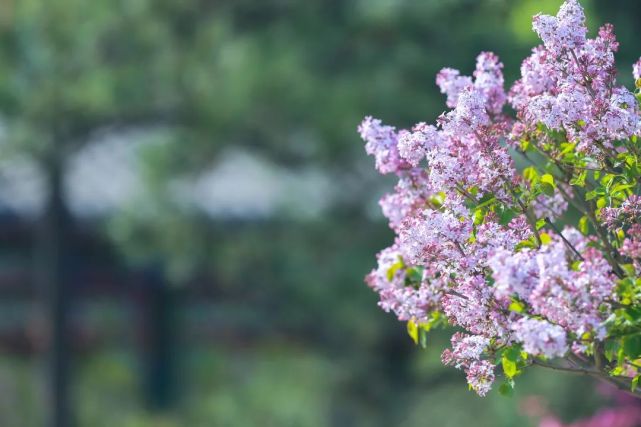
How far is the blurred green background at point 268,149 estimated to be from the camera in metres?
8.45

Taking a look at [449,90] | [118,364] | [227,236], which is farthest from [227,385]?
[449,90]

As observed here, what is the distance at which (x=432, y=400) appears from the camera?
9344mm

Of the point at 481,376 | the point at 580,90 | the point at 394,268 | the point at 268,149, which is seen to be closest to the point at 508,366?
the point at 481,376

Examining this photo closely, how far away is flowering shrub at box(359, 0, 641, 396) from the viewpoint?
2.54 m

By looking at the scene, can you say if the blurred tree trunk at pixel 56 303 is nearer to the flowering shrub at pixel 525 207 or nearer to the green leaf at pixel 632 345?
the flowering shrub at pixel 525 207

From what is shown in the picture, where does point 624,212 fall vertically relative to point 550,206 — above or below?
below

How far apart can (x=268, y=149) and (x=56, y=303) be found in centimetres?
251

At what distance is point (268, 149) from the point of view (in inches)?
369

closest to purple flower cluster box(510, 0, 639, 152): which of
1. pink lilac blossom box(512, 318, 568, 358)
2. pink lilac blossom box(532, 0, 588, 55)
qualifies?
pink lilac blossom box(532, 0, 588, 55)

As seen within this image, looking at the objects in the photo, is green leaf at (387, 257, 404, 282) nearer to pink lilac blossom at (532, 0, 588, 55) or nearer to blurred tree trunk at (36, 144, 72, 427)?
pink lilac blossom at (532, 0, 588, 55)

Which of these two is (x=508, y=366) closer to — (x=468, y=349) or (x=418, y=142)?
(x=468, y=349)

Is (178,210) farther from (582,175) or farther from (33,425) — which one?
(582,175)

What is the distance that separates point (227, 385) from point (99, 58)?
4660mm

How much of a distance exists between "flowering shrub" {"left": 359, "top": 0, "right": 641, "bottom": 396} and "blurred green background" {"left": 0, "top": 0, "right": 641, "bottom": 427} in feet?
13.5
